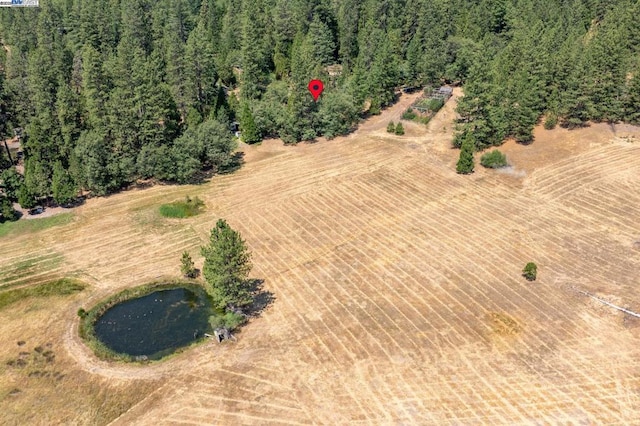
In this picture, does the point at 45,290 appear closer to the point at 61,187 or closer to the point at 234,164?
the point at 61,187

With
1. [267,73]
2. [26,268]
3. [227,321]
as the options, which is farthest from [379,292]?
[267,73]

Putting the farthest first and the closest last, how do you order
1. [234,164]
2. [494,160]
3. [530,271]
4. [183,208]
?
[234,164]
[494,160]
[183,208]
[530,271]

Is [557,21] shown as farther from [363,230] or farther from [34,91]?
[34,91]

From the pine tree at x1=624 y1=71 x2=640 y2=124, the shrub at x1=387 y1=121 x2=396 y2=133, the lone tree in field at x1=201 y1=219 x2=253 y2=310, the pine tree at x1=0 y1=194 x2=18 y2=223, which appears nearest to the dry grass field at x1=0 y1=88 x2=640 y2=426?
the pine tree at x1=624 y1=71 x2=640 y2=124

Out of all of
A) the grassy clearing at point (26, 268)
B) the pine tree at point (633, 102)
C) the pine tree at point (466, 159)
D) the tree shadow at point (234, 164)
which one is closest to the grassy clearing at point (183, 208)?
the tree shadow at point (234, 164)

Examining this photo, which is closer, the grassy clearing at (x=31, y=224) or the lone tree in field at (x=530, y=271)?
the lone tree in field at (x=530, y=271)

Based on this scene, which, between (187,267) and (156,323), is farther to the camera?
(187,267)

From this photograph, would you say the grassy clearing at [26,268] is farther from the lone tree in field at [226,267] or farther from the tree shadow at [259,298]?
the tree shadow at [259,298]
